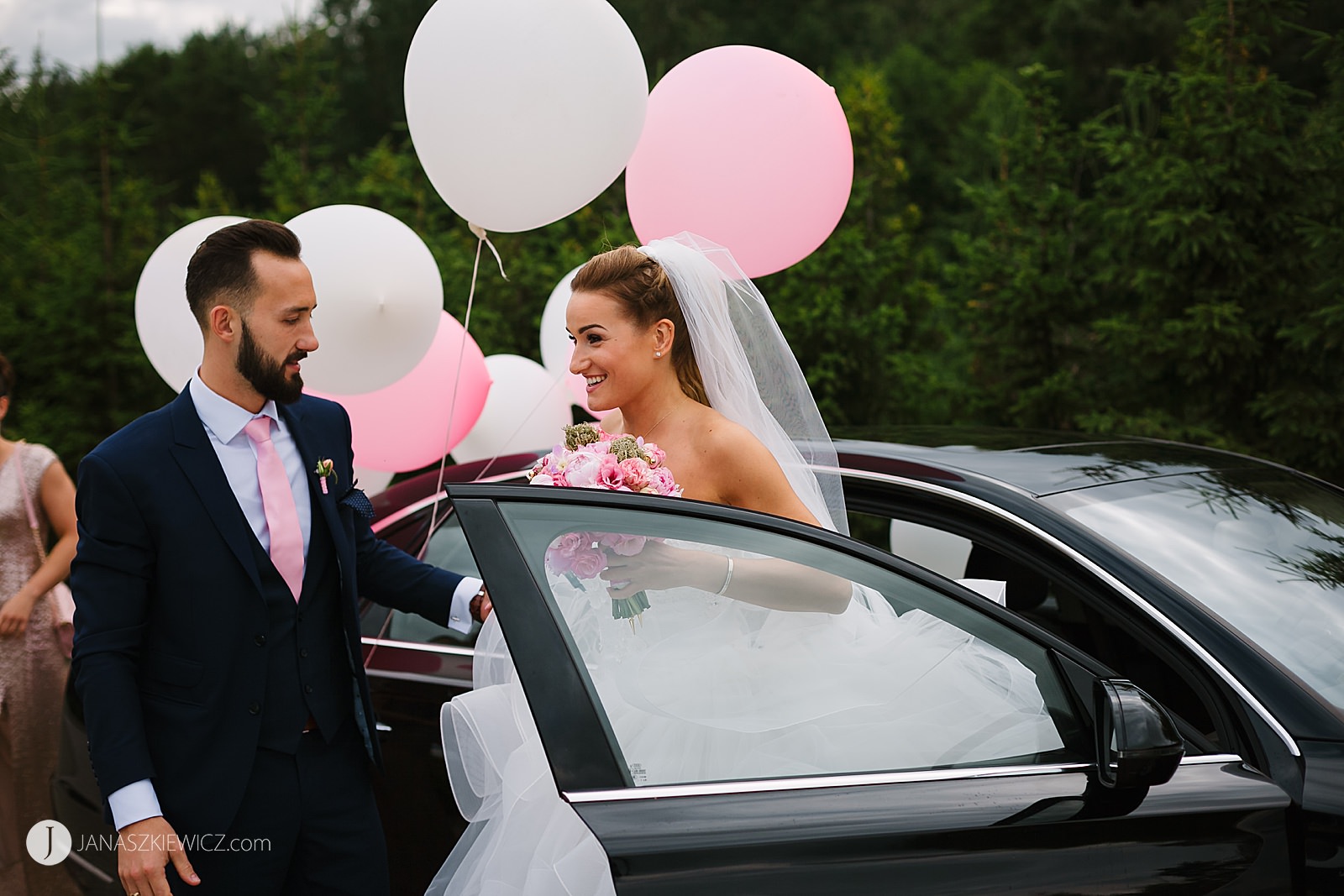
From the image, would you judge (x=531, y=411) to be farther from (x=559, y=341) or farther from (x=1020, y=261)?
(x=1020, y=261)

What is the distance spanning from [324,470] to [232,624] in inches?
13.9

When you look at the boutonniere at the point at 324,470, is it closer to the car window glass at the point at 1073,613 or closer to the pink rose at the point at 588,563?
the pink rose at the point at 588,563

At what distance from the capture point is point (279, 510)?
223 cm

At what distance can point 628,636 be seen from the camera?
1.95 metres

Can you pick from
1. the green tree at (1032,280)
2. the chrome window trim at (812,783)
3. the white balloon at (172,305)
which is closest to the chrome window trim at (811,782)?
the chrome window trim at (812,783)

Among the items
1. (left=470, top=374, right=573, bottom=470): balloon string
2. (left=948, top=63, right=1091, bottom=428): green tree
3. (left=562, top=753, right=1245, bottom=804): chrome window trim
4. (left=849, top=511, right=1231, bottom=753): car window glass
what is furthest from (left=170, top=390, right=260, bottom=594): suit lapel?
(left=948, top=63, right=1091, bottom=428): green tree

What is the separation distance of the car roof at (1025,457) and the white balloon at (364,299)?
1.56 metres

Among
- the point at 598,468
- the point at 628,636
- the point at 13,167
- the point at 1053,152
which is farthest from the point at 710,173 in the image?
the point at 13,167

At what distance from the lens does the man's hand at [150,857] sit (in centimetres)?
196

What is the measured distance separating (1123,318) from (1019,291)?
751 millimetres

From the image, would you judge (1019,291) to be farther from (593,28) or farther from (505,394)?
(593,28)

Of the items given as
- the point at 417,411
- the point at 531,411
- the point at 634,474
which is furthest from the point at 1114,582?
the point at 531,411

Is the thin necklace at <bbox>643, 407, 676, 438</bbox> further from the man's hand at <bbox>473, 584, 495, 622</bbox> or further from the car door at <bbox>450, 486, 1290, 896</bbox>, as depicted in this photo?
the car door at <bbox>450, 486, 1290, 896</bbox>

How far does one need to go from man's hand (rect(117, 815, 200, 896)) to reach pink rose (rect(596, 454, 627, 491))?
1008mm
